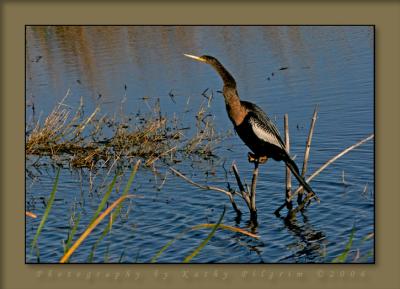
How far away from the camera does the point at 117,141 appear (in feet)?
38.6

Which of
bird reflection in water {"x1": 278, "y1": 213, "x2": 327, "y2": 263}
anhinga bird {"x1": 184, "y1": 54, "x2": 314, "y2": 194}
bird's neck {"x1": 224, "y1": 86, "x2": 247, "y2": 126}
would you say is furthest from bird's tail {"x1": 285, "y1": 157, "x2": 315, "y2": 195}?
bird's neck {"x1": 224, "y1": 86, "x2": 247, "y2": 126}

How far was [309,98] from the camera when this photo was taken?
42.3 feet

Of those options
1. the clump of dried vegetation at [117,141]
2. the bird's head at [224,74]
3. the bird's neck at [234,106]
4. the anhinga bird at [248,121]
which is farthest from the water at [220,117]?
the bird's head at [224,74]

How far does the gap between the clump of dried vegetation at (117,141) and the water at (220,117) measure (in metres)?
0.29

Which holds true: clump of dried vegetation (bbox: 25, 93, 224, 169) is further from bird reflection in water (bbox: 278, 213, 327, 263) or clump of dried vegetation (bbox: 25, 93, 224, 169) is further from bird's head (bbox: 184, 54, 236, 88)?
bird's head (bbox: 184, 54, 236, 88)

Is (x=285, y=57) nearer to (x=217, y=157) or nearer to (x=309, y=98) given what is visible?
(x=309, y=98)

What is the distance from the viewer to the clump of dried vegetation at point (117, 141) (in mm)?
11438

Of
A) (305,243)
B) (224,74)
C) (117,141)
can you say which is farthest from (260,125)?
(117,141)

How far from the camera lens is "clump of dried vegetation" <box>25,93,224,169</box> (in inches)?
450

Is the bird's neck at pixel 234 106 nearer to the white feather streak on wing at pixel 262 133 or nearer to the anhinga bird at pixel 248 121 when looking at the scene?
the anhinga bird at pixel 248 121

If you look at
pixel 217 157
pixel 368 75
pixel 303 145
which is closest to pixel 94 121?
pixel 217 157

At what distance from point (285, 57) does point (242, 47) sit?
838 millimetres

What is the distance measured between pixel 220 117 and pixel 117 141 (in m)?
1.94

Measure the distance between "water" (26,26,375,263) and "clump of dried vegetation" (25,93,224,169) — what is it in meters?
0.29
